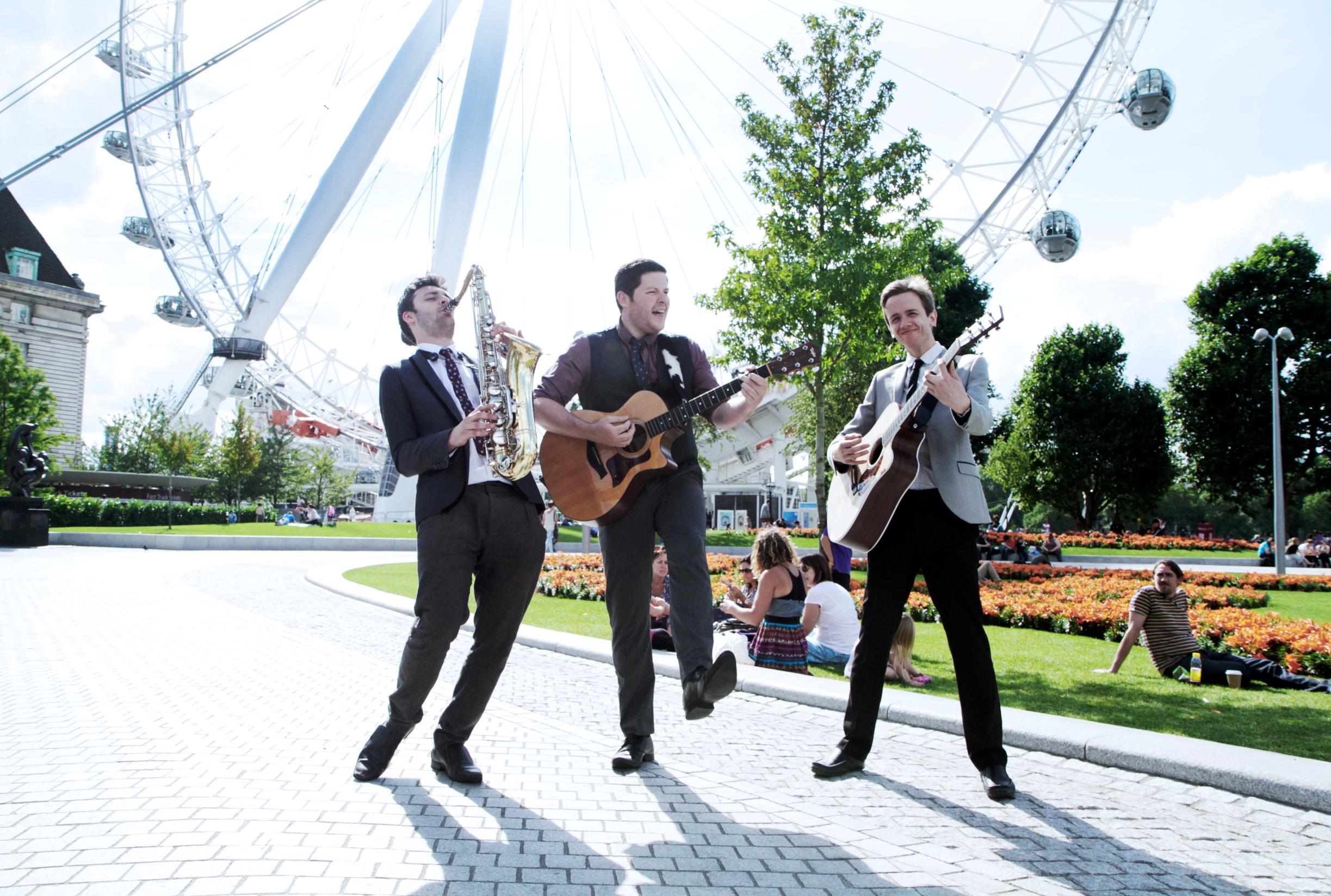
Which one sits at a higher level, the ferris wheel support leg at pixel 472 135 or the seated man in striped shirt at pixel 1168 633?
the ferris wheel support leg at pixel 472 135

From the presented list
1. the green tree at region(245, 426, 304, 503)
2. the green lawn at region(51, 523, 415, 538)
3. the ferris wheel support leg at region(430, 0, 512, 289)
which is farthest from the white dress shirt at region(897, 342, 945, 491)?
the green tree at region(245, 426, 304, 503)

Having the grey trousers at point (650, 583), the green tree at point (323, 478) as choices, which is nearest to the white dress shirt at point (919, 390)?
the grey trousers at point (650, 583)

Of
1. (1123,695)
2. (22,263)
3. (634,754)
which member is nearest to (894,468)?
(634,754)

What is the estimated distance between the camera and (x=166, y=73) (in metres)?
44.8

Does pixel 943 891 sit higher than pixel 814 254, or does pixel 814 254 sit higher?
A: pixel 814 254

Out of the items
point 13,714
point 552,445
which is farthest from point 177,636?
point 552,445

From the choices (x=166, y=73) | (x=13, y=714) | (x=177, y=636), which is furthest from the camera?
(x=166, y=73)

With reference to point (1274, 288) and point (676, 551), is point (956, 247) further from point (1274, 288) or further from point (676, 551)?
point (676, 551)

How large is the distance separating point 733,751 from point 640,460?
174 cm

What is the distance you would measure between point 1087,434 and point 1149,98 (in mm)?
21401

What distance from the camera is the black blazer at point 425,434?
4.17 m

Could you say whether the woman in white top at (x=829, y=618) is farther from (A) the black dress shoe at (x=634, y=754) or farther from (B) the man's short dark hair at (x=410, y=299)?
(B) the man's short dark hair at (x=410, y=299)

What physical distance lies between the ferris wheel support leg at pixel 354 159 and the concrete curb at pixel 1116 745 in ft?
65.9

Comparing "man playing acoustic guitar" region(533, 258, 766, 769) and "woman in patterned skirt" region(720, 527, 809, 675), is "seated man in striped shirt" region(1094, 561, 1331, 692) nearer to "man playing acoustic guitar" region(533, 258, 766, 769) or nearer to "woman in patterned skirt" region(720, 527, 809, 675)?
"woman in patterned skirt" region(720, 527, 809, 675)
